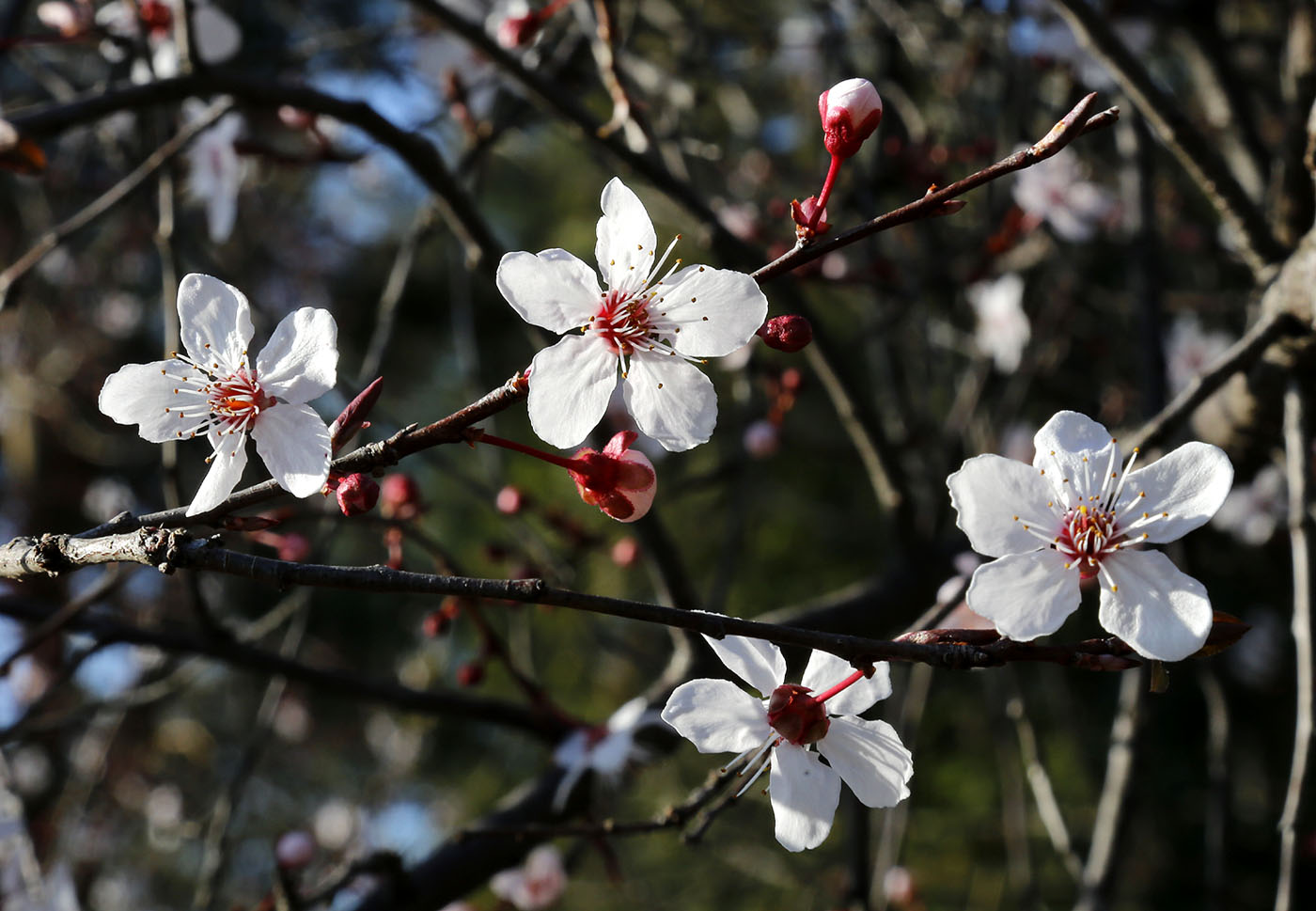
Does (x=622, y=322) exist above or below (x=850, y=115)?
below

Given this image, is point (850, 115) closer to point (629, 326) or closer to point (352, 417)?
point (629, 326)

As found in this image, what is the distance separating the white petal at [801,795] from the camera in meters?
1.00

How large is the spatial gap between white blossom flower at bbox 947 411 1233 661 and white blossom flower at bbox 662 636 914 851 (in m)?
0.17

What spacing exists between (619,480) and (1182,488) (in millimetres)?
549

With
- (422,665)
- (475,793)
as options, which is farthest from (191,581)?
(475,793)

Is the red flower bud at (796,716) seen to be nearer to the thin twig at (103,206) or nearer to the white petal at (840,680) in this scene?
the white petal at (840,680)

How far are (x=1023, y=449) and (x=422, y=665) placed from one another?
5.95 ft

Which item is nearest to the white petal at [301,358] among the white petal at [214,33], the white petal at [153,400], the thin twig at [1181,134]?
the white petal at [153,400]

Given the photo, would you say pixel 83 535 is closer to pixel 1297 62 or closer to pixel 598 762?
pixel 598 762

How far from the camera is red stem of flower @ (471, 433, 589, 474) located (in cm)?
82

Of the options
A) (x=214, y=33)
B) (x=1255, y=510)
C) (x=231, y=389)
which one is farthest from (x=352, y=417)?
(x=1255, y=510)

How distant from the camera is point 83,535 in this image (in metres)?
0.87

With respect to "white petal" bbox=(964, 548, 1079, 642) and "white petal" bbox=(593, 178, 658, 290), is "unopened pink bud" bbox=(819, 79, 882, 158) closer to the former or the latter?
"white petal" bbox=(593, 178, 658, 290)

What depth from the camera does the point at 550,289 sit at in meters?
0.98
